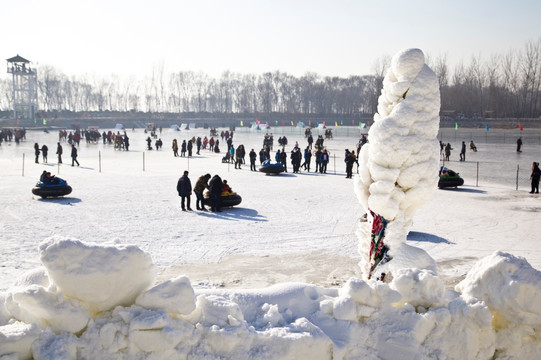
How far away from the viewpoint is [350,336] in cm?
452

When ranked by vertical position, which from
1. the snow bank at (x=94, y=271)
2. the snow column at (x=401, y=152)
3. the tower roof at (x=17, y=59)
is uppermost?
the tower roof at (x=17, y=59)

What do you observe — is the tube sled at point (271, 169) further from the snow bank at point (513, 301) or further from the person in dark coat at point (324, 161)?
the snow bank at point (513, 301)

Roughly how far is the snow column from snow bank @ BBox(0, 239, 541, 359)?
224cm

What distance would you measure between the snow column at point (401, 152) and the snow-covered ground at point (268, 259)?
6.54 ft

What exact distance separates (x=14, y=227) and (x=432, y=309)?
40.5 feet

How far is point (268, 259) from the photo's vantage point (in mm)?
11680

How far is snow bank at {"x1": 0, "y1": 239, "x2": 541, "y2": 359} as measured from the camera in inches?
157

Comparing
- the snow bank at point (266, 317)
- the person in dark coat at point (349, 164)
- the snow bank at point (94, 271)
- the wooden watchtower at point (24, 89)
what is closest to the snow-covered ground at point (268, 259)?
the snow bank at point (266, 317)

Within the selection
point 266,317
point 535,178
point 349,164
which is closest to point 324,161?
point 349,164

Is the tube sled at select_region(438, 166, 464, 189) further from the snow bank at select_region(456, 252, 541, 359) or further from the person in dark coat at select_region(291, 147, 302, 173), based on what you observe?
the snow bank at select_region(456, 252, 541, 359)

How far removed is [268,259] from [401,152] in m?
5.29

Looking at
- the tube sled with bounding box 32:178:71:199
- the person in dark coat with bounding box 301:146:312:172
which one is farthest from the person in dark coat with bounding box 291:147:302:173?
the tube sled with bounding box 32:178:71:199

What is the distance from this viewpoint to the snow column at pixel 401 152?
23.6 ft

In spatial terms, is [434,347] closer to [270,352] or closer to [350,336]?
[350,336]
